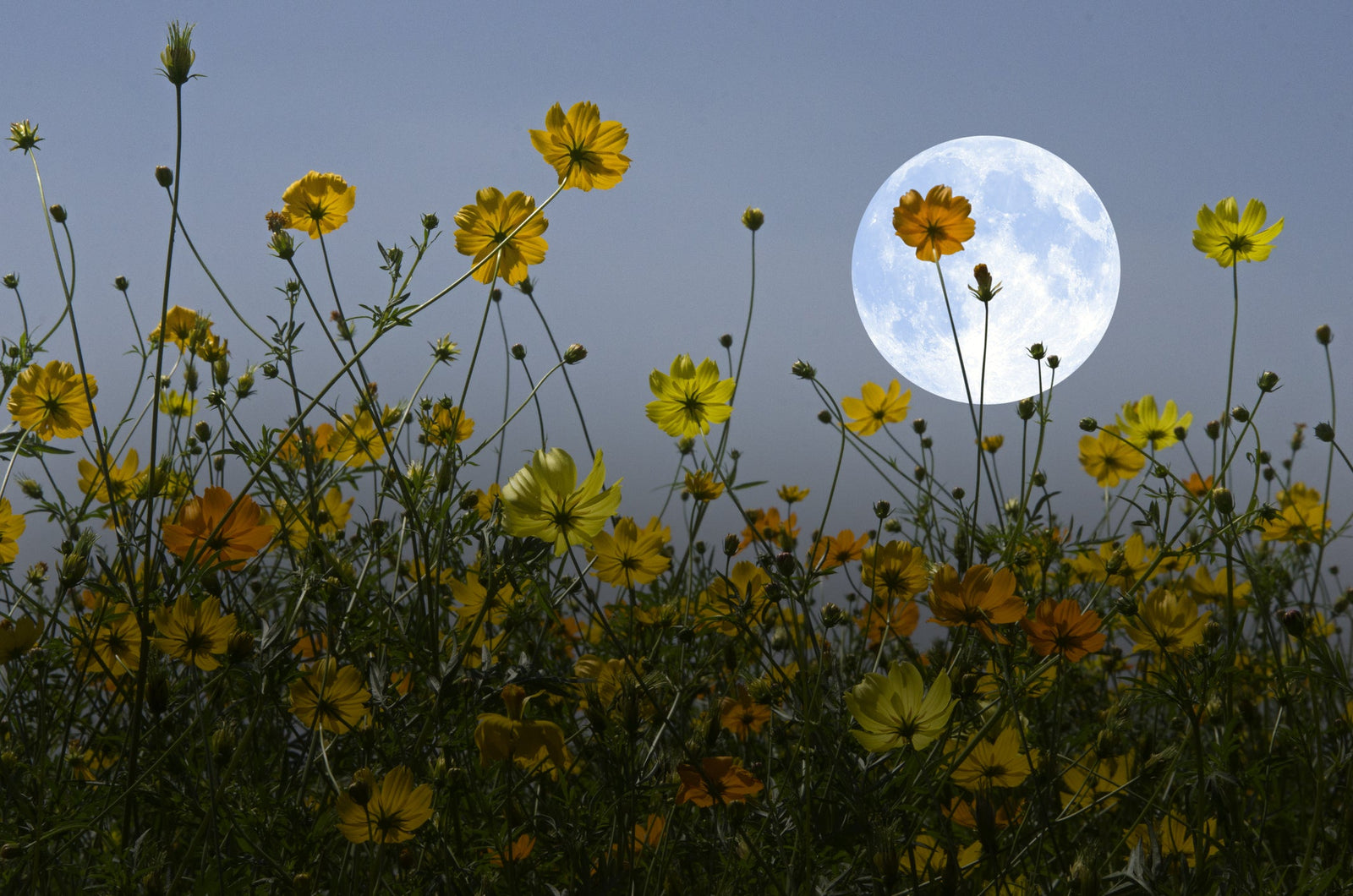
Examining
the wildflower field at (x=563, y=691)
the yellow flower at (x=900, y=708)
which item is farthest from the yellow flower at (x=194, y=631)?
the yellow flower at (x=900, y=708)

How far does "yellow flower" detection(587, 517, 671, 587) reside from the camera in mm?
1202

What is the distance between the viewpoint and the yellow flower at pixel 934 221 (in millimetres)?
1573

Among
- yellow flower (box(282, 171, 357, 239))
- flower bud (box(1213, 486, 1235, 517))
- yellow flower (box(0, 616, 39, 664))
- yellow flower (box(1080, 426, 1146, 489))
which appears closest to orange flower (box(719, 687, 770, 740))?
flower bud (box(1213, 486, 1235, 517))

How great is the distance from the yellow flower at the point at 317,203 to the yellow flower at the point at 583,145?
0.39 m

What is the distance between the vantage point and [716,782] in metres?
0.87

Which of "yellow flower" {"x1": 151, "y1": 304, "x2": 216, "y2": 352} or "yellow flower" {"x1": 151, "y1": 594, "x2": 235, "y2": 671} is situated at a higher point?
"yellow flower" {"x1": 151, "y1": 304, "x2": 216, "y2": 352}

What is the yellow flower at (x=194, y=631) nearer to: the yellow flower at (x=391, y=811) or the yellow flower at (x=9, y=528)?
the yellow flower at (x=391, y=811)

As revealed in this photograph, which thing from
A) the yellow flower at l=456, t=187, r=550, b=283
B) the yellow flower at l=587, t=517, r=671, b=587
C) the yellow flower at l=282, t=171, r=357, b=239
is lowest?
the yellow flower at l=587, t=517, r=671, b=587

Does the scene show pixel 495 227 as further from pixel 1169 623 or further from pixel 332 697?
pixel 1169 623

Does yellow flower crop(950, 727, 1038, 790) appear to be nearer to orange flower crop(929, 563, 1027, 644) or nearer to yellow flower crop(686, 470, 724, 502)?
orange flower crop(929, 563, 1027, 644)

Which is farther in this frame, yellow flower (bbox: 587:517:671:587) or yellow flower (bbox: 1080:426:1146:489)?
yellow flower (bbox: 1080:426:1146:489)

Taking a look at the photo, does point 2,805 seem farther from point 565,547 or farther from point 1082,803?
point 1082,803

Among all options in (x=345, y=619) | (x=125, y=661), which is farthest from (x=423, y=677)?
(x=125, y=661)

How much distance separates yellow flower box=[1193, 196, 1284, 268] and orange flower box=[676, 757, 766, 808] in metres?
1.31
